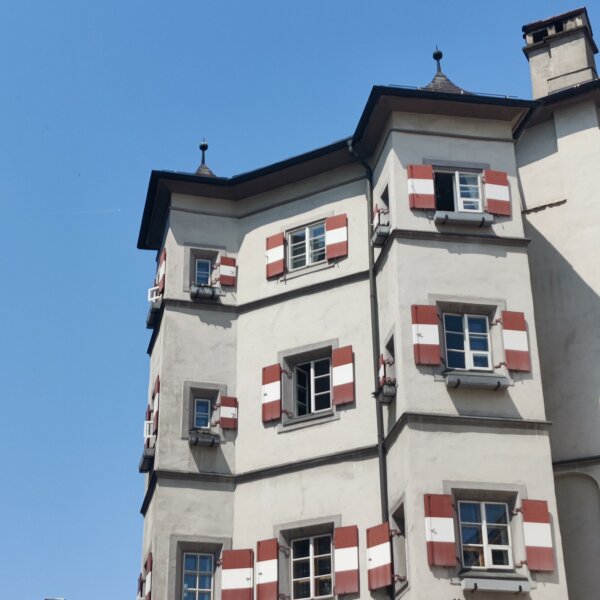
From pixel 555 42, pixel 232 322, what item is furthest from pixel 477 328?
pixel 555 42

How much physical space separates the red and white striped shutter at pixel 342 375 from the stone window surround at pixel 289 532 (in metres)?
2.63

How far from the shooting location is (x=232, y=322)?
98.7 feet

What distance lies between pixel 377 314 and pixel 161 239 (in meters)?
8.07

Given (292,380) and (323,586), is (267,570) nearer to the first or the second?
(323,586)

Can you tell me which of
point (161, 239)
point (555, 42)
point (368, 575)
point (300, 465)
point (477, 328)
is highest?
point (555, 42)

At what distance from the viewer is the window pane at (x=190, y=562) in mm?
27234

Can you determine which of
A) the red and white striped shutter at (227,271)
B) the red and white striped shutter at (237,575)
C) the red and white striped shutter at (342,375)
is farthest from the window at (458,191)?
the red and white striped shutter at (237,575)

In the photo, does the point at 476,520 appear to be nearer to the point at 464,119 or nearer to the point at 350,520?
the point at 350,520

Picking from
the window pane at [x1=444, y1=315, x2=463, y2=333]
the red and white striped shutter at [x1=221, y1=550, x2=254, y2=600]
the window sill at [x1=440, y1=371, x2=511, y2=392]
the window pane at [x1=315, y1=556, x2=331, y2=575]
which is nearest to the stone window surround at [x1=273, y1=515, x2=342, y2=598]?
the window pane at [x1=315, y1=556, x2=331, y2=575]

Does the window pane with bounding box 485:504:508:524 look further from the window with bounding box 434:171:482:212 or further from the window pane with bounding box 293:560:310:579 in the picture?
the window with bounding box 434:171:482:212

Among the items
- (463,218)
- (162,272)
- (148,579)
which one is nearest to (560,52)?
(463,218)

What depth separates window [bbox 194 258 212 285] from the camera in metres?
30.7

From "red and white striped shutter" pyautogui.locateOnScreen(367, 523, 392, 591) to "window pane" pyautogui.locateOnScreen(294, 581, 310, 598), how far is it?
6.20 feet

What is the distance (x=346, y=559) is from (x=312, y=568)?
1.08 metres
